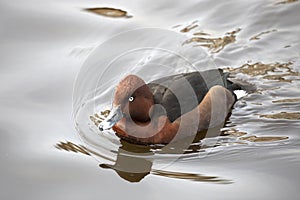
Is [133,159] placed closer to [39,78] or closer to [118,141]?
[118,141]

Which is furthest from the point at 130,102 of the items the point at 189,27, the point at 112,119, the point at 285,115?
the point at 189,27

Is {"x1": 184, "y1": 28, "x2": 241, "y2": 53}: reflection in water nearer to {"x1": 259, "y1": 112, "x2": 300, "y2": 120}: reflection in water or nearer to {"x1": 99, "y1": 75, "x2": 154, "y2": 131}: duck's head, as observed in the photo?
{"x1": 259, "y1": 112, "x2": 300, "y2": 120}: reflection in water

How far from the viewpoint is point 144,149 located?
6.17 m

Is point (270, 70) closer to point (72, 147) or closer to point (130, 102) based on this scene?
point (130, 102)

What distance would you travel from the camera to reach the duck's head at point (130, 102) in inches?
237

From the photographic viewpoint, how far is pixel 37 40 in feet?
26.0

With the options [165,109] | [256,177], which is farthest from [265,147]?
[165,109]

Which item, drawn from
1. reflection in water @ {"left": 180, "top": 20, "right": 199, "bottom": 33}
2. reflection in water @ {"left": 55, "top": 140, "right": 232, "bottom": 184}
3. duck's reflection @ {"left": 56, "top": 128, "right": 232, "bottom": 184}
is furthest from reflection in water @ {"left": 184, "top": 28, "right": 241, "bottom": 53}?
reflection in water @ {"left": 55, "top": 140, "right": 232, "bottom": 184}

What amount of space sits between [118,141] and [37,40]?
231cm

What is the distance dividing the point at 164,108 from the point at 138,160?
0.62m

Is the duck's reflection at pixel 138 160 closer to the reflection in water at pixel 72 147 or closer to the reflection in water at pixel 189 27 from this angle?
the reflection in water at pixel 72 147

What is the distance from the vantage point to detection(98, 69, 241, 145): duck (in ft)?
19.9

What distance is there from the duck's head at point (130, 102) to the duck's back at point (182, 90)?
0.46 ft

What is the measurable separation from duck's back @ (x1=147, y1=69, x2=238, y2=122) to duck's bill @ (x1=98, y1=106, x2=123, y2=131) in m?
0.41
